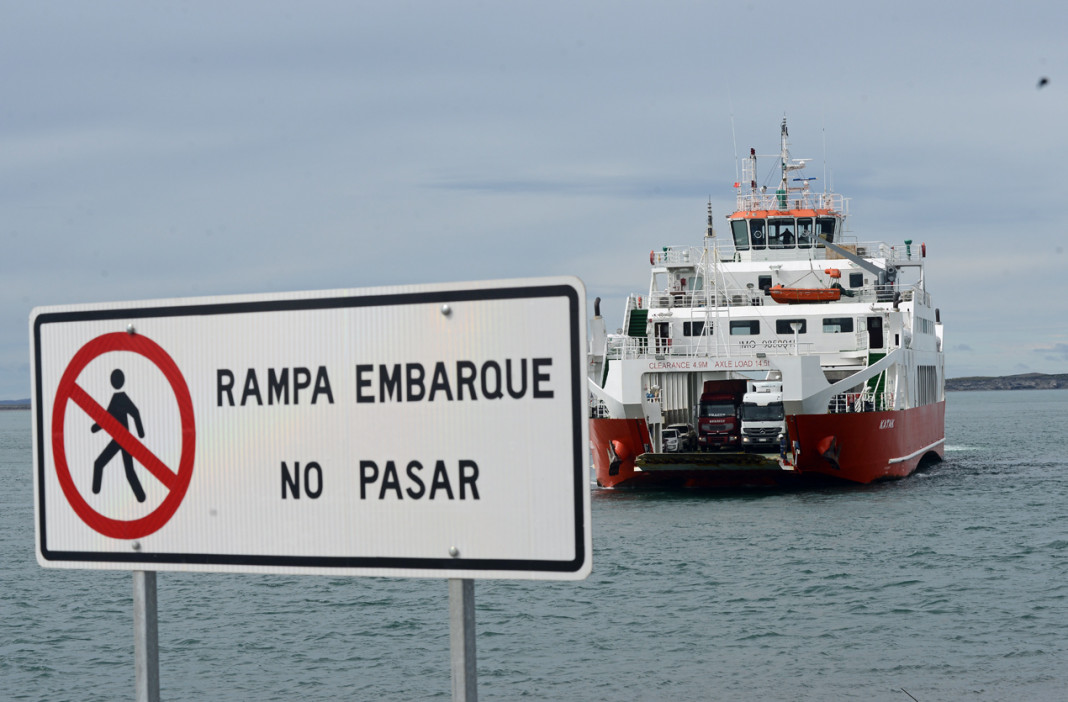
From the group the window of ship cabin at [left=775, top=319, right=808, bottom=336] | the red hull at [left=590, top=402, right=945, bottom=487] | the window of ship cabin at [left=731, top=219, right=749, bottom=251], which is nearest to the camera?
Answer: the red hull at [left=590, top=402, right=945, bottom=487]

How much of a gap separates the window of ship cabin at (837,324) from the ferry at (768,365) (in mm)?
44

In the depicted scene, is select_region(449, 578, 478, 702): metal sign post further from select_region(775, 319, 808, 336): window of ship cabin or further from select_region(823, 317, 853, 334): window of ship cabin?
select_region(823, 317, 853, 334): window of ship cabin

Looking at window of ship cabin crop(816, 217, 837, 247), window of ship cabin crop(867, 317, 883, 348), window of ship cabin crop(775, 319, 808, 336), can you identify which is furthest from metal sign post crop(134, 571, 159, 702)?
window of ship cabin crop(816, 217, 837, 247)

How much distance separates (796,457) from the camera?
30.2 meters

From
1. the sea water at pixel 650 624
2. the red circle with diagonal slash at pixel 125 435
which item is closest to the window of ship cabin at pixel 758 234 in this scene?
the sea water at pixel 650 624

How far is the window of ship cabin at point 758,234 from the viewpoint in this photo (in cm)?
4303

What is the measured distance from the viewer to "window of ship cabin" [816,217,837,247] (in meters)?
43.6

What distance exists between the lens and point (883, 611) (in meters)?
17.5

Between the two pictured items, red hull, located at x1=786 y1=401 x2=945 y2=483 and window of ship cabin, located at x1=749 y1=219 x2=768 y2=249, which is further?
window of ship cabin, located at x1=749 y1=219 x2=768 y2=249

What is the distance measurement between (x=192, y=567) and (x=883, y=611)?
640 inches

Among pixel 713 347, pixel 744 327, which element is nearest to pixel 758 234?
pixel 744 327

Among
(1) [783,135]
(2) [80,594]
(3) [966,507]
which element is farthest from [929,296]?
(2) [80,594]

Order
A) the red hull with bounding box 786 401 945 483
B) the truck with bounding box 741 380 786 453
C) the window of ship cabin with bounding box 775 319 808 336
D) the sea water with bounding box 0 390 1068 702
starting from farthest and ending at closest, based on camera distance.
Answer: the window of ship cabin with bounding box 775 319 808 336 < the truck with bounding box 741 380 786 453 < the red hull with bounding box 786 401 945 483 < the sea water with bounding box 0 390 1068 702

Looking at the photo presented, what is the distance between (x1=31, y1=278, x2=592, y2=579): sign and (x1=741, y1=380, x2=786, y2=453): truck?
3066 cm
